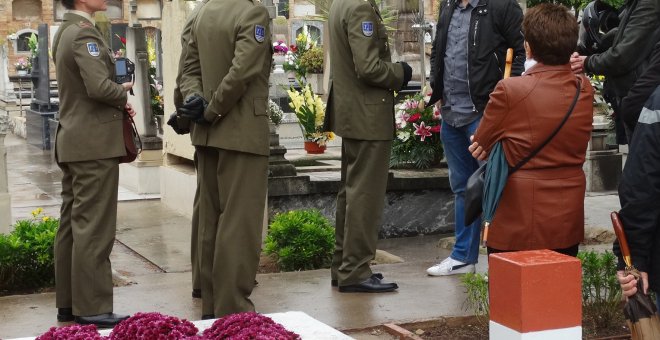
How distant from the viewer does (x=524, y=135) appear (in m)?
5.33

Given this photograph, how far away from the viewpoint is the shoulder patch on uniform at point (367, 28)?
275 inches

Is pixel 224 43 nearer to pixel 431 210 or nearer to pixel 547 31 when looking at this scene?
pixel 547 31

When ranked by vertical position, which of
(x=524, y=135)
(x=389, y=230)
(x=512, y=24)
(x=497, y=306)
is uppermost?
(x=512, y=24)

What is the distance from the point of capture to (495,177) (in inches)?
211

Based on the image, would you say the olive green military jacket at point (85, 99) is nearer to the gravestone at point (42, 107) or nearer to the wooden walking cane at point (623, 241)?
the wooden walking cane at point (623, 241)

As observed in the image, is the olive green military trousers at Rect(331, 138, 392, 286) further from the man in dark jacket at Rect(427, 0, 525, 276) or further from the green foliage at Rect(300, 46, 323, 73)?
Answer: the green foliage at Rect(300, 46, 323, 73)

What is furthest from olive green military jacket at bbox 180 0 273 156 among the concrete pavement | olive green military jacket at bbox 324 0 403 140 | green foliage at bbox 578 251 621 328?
green foliage at bbox 578 251 621 328

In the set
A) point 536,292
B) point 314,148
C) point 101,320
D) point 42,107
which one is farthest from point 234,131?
point 42,107

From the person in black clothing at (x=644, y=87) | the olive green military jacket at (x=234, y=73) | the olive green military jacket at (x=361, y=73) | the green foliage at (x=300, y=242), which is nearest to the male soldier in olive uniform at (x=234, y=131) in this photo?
the olive green military jacket at (x=234, y=73)

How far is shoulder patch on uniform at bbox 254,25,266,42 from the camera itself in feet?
20.6

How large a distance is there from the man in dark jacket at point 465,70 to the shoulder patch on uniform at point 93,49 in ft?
7.34

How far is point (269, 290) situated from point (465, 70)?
1.84 m

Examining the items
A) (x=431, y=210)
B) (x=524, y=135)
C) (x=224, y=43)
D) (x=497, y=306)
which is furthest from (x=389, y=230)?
(x=497, y=306)

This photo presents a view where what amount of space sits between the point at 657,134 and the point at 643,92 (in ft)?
2.96
